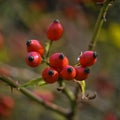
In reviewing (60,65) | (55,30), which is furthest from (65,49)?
(60,65)

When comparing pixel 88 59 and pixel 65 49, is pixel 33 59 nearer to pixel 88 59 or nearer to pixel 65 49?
pixel 88 59

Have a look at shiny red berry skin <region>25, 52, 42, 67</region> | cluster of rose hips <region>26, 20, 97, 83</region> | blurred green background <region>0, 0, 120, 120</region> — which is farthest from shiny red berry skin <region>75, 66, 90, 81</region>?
blurred green background <region>0, 0, 120, 120</region>

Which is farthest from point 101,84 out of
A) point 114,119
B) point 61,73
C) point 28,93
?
point 61,73

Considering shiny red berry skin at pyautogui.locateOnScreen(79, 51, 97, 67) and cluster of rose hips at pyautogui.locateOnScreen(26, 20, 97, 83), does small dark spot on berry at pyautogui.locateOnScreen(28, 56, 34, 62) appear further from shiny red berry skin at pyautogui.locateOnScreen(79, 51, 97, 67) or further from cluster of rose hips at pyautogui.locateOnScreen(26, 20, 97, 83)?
shiny red berry skin at pyautogui.locateOnScreen(79, 51, 97, 67)

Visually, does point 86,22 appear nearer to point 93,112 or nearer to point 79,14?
point 79,14

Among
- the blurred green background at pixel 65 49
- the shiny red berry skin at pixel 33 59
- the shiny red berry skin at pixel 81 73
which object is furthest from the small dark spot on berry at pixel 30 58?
the blurred green background at pixel 65 49

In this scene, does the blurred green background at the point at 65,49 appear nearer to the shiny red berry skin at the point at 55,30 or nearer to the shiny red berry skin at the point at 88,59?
the shiny red berry skin at the point at 55,30
